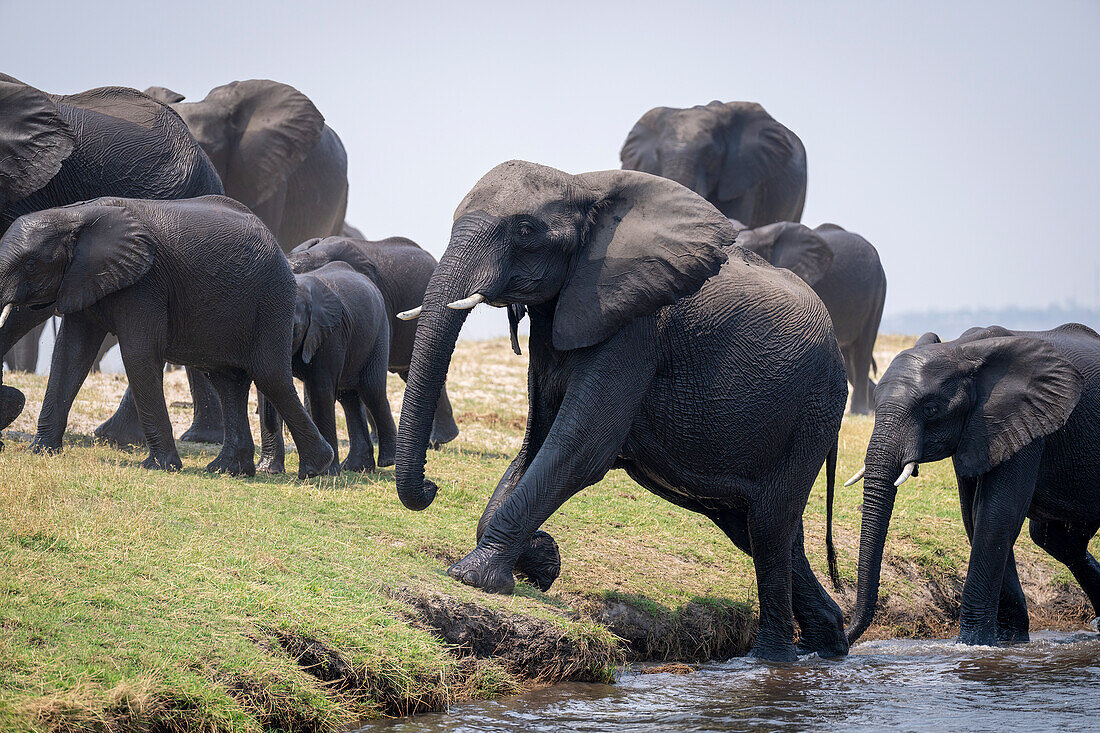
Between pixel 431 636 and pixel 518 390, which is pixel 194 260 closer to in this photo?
pixel 431 636

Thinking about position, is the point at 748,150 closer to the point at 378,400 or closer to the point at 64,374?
the point at 378,400

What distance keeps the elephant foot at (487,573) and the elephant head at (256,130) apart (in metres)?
9.73

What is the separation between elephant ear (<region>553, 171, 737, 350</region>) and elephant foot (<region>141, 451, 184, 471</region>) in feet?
12.1

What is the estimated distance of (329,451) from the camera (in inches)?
387

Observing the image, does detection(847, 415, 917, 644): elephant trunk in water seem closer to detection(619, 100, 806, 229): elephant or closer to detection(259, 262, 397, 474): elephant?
detection(259, 262, 397, 474): elephant

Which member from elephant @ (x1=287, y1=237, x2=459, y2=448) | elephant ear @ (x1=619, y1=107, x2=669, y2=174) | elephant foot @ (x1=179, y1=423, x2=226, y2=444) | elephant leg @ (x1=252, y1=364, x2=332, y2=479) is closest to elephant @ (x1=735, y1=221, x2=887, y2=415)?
elephant ear @ (x1=619, y1=107, x2=669, y2=174)

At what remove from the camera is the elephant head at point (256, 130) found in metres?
15.1

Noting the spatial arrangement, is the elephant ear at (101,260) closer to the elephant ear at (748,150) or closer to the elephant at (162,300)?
the elephant at (162,300)

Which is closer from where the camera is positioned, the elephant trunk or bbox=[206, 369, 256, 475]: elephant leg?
the elephant trunk

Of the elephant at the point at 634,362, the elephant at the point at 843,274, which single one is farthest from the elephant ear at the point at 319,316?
the elephant at the point at 843,274

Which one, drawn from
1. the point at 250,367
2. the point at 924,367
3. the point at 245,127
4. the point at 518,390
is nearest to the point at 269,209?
the point at 245,127

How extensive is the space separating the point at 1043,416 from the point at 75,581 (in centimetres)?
674

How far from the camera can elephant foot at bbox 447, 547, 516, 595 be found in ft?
22.0

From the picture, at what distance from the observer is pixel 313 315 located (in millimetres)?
10344
